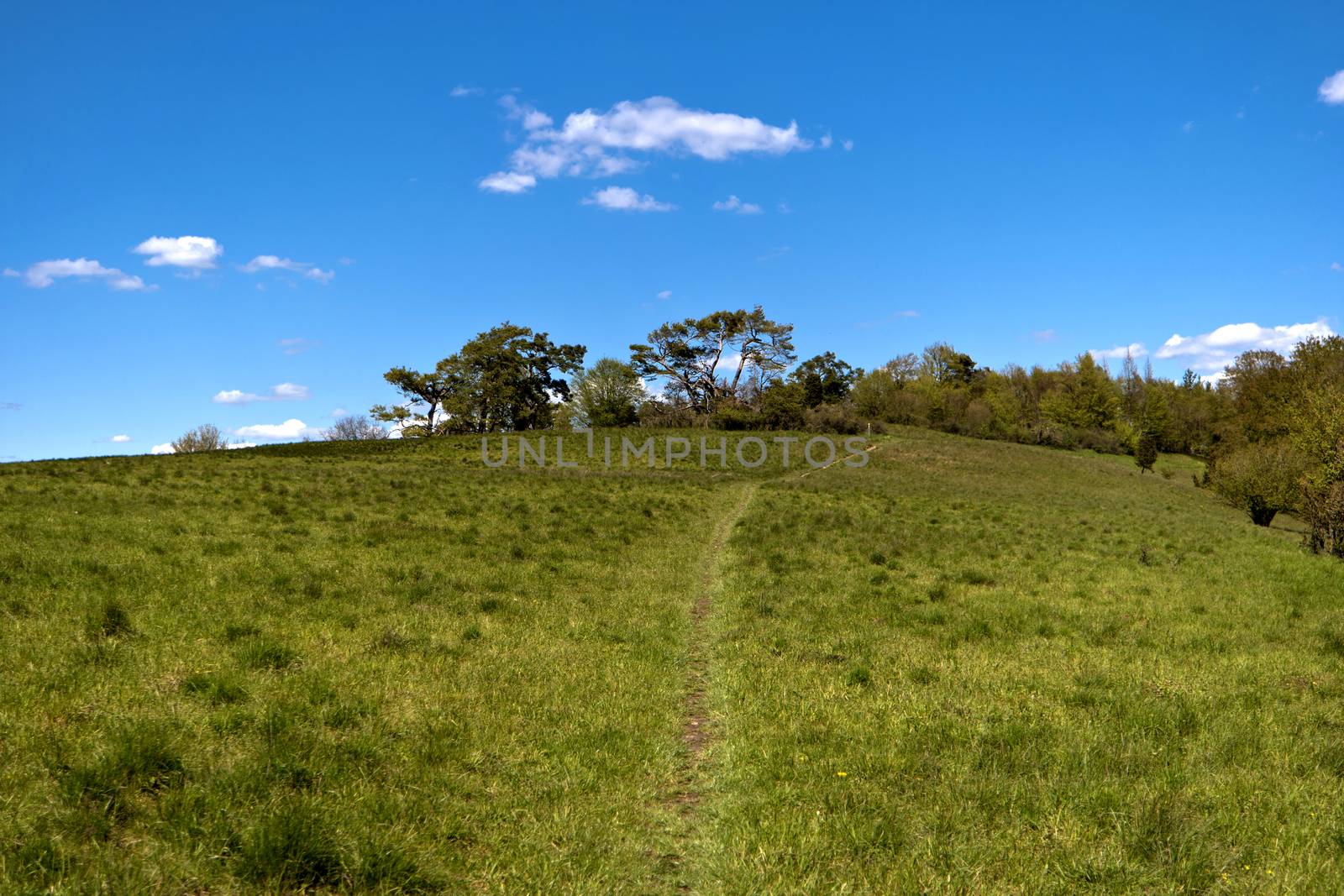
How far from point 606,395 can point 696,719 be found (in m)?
86.8

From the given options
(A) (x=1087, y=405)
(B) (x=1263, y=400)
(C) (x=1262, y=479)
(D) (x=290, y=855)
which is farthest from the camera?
(A) (x=1087, y=405)

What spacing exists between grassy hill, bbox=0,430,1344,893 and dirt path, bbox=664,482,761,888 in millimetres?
42

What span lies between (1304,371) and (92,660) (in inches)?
2600

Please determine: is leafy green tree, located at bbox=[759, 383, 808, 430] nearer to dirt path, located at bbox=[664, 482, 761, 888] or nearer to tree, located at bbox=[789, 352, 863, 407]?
tree, located at bbox=[789, 352, 863, 407]

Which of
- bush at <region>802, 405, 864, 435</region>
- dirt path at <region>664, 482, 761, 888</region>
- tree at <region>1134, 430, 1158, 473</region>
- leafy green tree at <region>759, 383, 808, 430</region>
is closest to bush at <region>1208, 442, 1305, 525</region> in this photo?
tree at <region>1134, 430, 1158, 473</region>

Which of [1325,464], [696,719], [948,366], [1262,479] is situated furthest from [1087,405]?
[696,719]

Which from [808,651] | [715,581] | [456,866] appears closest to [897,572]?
[715,581]

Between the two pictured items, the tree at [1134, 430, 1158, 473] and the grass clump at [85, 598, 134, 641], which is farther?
the tree at [1134, 430, 1158, 473]

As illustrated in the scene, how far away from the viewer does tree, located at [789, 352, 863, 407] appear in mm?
89438

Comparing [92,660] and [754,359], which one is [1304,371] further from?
[92,660]

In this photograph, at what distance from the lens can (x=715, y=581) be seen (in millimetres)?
16609

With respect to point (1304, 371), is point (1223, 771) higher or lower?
lower

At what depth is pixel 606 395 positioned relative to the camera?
309 feet

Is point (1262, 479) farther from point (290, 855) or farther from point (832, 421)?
point (290, 855)
